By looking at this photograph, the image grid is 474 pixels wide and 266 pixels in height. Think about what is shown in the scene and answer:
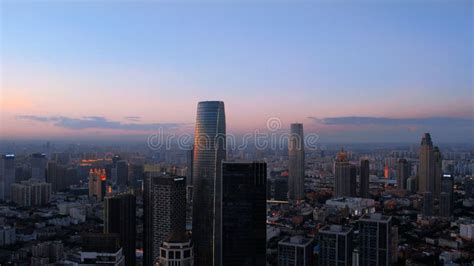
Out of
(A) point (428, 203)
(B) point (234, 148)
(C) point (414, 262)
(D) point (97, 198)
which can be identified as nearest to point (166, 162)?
(B) point (234, 148)

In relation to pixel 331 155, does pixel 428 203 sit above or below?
below

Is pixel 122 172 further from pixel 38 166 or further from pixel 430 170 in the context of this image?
pixel 430 170

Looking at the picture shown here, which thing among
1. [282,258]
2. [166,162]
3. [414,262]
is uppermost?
[166,162]

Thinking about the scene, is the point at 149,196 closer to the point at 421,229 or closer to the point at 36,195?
the point at 36,195

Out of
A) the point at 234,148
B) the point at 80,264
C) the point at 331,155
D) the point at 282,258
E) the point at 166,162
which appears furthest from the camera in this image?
the point at 331,155

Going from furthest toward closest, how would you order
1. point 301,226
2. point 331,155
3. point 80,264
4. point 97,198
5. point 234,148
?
point 97,198 < point 331,155 < point 301,226 < point 234,148 < point 80,264
